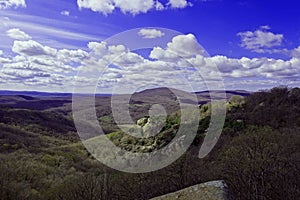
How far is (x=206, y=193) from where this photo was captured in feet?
26.1

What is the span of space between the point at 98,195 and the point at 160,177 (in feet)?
27.1

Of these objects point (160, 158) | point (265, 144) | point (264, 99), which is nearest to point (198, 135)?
point (160, 158)

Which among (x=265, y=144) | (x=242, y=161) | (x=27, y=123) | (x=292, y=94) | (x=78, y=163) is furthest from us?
(x=27, y=123)

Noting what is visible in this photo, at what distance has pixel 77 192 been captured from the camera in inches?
1070

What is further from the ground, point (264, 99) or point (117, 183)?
point (264, 99)

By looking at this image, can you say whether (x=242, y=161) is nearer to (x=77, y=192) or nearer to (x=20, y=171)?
(x=77, y=192)

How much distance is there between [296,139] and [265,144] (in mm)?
9445

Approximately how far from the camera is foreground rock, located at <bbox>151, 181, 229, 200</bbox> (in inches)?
308

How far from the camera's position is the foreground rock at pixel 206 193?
7.82 meters

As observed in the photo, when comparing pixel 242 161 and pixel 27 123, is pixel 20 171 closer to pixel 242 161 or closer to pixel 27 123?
pixel 242 161

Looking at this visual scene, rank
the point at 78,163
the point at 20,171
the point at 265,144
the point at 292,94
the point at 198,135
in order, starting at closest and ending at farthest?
the point at 265,144
the point at 20,171
the point at 198,135
the point at 78,163
the point at 292,94

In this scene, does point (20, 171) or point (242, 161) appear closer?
point (242, 161)

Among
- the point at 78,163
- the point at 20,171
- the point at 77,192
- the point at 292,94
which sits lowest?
the point at 78,163

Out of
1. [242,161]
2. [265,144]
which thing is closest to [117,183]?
[242,161]
